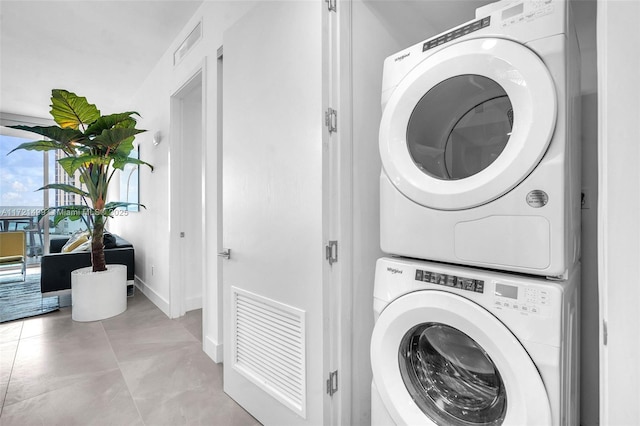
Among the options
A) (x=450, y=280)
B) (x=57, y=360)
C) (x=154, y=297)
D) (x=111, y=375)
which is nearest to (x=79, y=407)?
(x=111, y=375)

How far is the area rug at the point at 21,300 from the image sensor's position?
10.5 feet

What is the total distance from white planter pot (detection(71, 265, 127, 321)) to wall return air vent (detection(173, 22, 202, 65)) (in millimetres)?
2187

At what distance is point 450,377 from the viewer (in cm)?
107

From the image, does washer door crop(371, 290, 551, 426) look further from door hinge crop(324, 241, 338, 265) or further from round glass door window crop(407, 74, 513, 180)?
round glass door window crop(407, 74, 513, 180)

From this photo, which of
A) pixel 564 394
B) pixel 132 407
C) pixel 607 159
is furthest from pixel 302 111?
pixel 132 407

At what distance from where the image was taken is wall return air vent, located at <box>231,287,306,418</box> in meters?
1.39

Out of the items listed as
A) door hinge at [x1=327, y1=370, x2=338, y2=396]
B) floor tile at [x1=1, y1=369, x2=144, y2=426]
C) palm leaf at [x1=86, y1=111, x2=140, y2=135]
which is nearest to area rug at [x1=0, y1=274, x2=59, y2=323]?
floor tile at [x1=1, y1=369, x2=144, y2=426]

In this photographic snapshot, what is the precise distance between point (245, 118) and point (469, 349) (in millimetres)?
1442

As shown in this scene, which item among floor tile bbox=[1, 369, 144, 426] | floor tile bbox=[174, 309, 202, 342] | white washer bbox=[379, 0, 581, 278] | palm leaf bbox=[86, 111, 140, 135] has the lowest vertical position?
floor tile bbox=[1, 369, 144, 426]

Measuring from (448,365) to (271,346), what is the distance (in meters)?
0.82

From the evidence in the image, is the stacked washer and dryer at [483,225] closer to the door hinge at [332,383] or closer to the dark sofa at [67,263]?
the door hinge at [332,383]

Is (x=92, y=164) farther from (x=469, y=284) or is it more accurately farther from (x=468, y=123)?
(x=469, y=284)

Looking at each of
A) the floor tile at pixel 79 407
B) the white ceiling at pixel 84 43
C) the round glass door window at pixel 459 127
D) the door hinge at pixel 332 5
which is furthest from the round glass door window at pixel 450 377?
the white ceiling at pixel 84 43

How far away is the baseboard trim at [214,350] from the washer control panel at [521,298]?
1.98m
